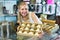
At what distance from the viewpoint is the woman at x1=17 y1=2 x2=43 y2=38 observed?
1612mm

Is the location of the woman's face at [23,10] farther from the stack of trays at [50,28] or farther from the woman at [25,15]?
the stack of trays at [50,28]

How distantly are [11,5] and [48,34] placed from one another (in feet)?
1.17

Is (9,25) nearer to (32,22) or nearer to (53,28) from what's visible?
(32,22)

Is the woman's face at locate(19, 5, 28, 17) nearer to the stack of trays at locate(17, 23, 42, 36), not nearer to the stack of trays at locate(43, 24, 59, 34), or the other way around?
the stack of trays at locate(17, 23, 42, 36)

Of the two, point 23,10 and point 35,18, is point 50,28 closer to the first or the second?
point 35,18

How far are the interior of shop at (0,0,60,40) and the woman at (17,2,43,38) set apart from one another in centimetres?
2

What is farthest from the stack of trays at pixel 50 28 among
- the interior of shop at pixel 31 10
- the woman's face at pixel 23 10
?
the woman's face at pixel 23 10

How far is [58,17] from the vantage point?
1592 millimetres

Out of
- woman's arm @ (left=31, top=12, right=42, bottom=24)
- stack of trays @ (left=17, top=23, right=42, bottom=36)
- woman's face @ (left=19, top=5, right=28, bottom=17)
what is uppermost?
woman's face @ (left=19, top=5, right=28, bottom=17)

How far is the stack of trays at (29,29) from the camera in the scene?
160 centimetres

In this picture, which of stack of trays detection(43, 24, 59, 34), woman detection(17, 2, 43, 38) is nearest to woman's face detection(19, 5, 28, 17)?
woman detection(17, 2, 43, 38)

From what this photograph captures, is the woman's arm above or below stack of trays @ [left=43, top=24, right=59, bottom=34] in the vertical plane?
above

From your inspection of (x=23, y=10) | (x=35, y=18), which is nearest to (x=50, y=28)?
(x=35, y=18)

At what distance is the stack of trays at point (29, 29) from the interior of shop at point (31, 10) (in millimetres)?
34
